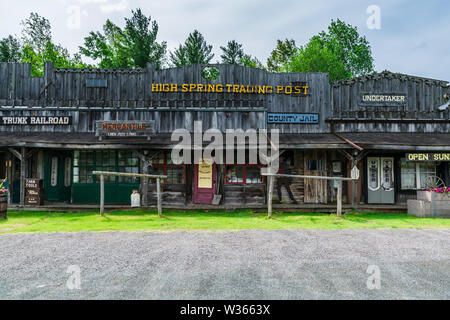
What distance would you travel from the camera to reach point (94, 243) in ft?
20.5

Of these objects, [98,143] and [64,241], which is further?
[98,143]

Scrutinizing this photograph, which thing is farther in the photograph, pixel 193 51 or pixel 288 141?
pixel 193 51

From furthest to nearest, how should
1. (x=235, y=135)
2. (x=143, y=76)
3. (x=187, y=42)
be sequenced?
1. (x=187, y=42)
2. (x=143, y=76)
3. (x=235, y=135)

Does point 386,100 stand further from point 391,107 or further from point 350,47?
point 350,47

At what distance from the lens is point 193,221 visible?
902cm

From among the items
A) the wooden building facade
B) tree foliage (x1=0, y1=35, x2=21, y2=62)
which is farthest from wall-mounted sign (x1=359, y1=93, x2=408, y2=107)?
tree foliage (x1=0, y1=35, x2=21, y2=62)

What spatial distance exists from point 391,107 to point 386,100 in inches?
16.9

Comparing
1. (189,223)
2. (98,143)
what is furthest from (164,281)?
(98,143)

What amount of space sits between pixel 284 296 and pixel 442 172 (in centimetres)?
1280

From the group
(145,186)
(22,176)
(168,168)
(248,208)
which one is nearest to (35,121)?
(22,176)

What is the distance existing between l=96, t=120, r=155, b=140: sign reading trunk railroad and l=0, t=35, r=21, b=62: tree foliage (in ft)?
93.9

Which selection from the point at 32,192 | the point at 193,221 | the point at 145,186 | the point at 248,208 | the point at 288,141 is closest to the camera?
the point at 193,221
